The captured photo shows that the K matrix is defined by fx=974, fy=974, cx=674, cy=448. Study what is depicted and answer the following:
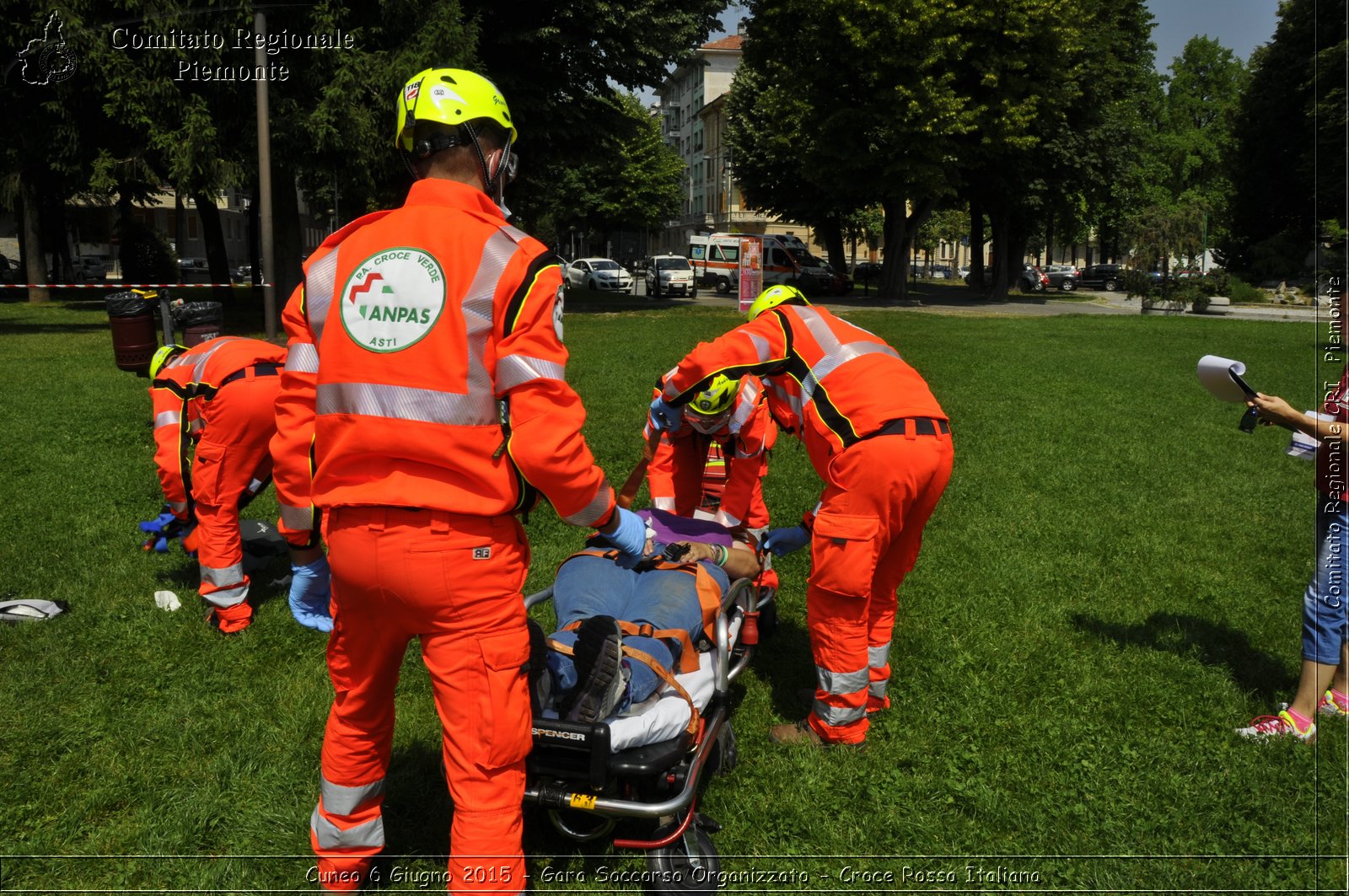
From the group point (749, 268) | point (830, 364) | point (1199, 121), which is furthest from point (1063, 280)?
point (830, 364)

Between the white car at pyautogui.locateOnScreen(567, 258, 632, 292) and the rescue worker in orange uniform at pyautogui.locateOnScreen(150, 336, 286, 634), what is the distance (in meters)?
38.9

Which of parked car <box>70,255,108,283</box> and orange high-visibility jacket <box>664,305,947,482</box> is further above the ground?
parked car <box>70,255,108,283</box>

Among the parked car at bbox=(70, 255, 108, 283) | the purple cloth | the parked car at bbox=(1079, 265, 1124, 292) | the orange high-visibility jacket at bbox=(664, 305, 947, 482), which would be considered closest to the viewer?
the orange high-visibility jacket at bbox=(664, 305, 947, 482)

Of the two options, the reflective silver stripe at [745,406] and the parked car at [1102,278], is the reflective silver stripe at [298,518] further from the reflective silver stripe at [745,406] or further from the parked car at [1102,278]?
the parked car at [1102,278]

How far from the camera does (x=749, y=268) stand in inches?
913

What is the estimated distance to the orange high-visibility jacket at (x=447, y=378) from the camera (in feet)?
9.14

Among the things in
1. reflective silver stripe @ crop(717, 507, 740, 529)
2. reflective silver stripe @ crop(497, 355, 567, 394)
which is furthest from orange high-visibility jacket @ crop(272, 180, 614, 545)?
reflective silver stripe @ crop(717, 507, 740, 529)

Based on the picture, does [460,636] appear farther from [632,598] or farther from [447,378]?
[632,598]

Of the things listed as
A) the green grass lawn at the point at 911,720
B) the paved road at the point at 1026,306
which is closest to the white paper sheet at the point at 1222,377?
the green grass lawn at the point at 911,720

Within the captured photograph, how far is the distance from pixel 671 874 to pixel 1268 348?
22122mm

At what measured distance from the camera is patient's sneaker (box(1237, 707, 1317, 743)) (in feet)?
15.0

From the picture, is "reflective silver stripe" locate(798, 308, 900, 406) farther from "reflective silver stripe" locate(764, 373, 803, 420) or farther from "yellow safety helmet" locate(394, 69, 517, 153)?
"yellow safety helmet" locate(394, 69, 517, 153)

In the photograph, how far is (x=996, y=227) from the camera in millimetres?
45500

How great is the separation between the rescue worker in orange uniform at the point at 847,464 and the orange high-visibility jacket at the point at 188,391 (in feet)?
9.61
